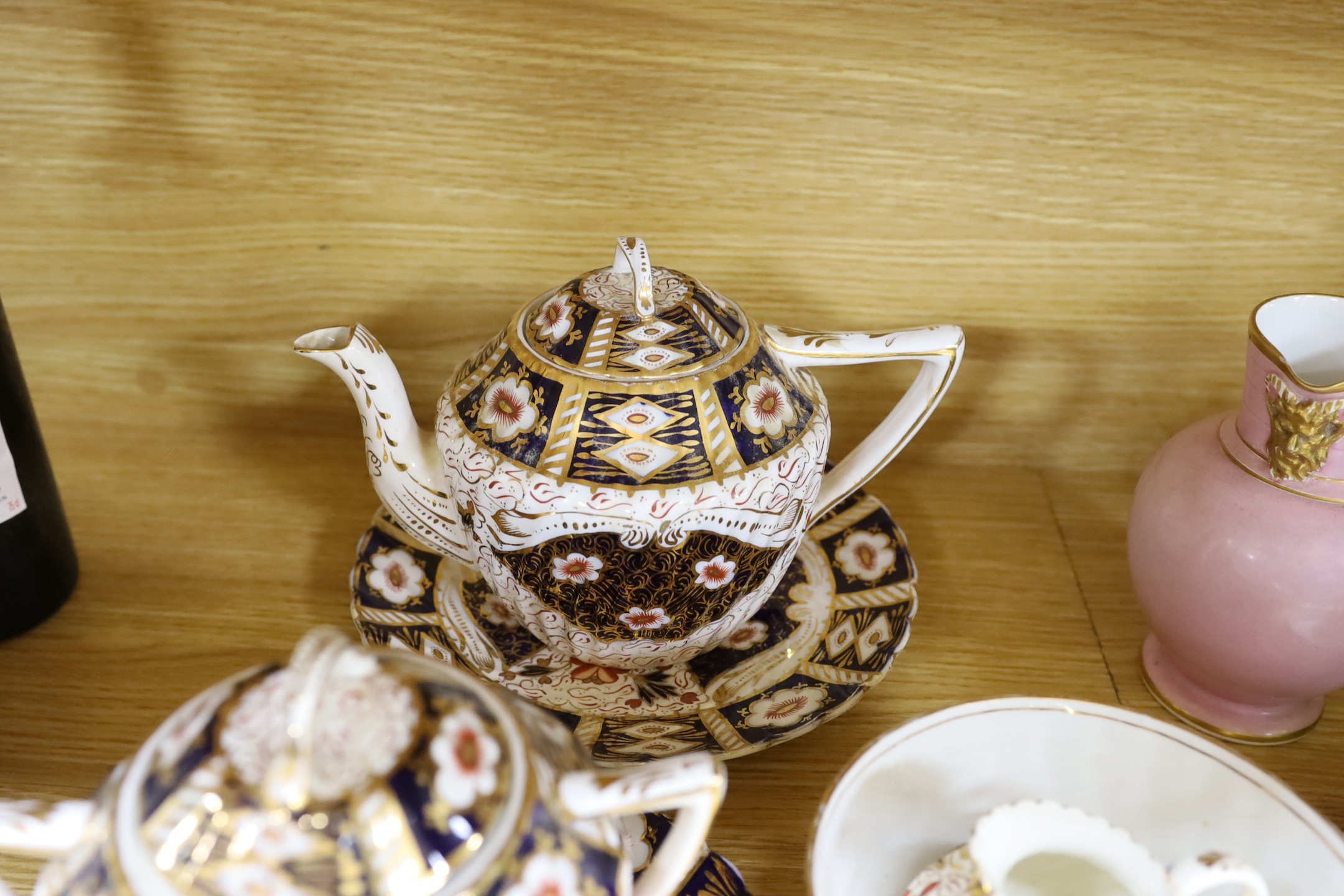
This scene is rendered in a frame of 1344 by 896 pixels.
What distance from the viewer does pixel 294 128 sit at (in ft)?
2.27

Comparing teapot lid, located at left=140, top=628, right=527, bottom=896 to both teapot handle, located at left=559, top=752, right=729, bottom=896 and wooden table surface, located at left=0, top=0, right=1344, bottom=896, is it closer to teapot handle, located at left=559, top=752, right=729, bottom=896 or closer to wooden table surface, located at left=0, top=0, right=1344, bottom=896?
teapot handle, located at left=559, top=752, right=729, bottom=896

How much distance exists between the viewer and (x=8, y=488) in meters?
0.58

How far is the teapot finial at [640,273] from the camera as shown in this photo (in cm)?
51

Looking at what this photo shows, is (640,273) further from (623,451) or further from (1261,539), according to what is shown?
(1261,539)

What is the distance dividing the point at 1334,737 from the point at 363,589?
1.95 ft

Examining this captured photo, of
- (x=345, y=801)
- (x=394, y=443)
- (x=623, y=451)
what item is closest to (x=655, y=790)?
(x=345, y=801)

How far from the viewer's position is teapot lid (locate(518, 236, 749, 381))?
50 cm

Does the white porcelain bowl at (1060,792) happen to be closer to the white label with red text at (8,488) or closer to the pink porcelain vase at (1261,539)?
the pink porcelain vase at (1261,539)

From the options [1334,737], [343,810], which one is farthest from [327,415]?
[1334,737]

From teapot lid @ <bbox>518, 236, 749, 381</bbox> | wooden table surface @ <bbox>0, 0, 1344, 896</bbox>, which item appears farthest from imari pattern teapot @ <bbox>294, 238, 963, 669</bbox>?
wooden table surface @ <bbox>0, 0, 1344, 896</bbox>

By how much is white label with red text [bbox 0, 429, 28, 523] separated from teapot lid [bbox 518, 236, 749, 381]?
1.03 ft

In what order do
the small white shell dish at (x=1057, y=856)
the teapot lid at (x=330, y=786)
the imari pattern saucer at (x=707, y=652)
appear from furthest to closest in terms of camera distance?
the imari pattern saucer at (x=707, y=652), the small white shell dish at (x=1057, y=856), the teapot lid at (x=330, y=786)

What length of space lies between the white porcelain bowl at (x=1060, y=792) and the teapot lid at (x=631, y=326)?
214 mm

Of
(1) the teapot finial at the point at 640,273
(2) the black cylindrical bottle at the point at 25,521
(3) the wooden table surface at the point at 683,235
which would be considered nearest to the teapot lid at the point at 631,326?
(1) the teapot finial at the point at 640,273
